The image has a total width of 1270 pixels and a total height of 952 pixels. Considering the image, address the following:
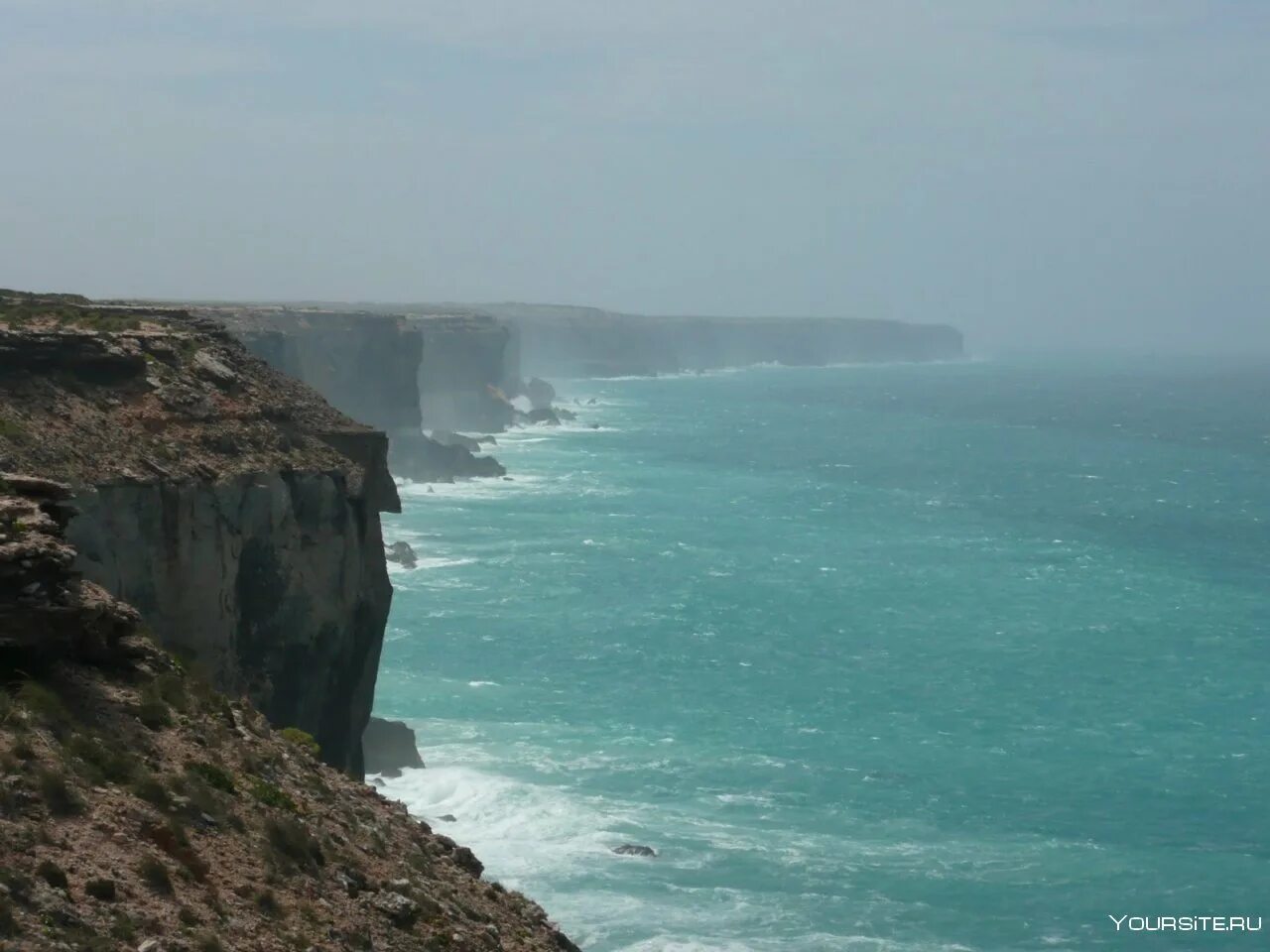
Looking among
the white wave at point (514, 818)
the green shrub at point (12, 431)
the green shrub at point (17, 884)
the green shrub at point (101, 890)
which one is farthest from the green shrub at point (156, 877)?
the white wave at point (514, 818)

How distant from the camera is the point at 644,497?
9600cm

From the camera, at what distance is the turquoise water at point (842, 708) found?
3316 centimetres

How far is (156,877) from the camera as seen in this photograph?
11375 mm

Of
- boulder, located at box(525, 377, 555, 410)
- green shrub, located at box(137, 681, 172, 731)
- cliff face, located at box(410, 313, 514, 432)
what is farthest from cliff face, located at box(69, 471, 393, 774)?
boulder, located at box(525, 377, 555, 410)

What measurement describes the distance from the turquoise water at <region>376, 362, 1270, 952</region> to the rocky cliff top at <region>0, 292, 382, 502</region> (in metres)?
11.4

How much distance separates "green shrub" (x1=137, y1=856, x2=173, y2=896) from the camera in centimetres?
1131

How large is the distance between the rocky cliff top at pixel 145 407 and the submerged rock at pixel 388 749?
494 inches

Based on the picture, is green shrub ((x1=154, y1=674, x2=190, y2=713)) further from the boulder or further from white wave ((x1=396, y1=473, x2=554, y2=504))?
the boulder

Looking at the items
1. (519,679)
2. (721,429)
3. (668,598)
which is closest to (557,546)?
(668,598)

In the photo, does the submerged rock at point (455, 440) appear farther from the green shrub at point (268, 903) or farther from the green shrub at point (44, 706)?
the green shrub at point (268, 903)

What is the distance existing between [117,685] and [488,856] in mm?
20224

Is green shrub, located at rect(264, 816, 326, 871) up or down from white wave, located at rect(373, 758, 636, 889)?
up

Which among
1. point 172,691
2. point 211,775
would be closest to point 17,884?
point 211,775

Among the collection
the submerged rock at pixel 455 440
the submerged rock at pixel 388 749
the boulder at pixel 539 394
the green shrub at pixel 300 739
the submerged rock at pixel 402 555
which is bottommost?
the submerged rock at pixel 388 749
